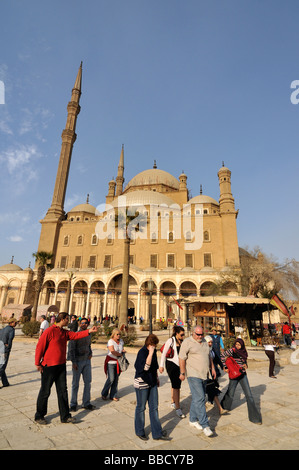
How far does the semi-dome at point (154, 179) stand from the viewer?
46.7 m

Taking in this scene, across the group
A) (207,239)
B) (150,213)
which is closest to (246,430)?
(207,239)

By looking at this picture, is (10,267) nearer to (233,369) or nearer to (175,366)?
(175,366)

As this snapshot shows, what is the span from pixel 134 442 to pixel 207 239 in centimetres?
3087

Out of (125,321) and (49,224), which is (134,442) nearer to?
(125,321)

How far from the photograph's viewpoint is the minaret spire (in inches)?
1517

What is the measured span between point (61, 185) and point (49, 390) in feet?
126

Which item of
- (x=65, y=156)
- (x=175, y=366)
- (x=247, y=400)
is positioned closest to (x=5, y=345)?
(x=175, y=366)

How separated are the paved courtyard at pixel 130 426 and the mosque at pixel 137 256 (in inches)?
804

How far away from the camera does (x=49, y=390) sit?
3.78m

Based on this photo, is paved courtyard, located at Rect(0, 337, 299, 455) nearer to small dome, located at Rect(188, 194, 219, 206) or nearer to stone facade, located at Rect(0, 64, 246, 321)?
stone facade, located at Rect(0, 64, 246, 321)

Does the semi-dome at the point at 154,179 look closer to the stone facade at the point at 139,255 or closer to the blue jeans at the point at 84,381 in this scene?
the stone facade at the point at 139,255

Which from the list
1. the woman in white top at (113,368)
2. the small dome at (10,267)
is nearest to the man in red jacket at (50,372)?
the woman in white top at (113,368)

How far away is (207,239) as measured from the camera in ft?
108

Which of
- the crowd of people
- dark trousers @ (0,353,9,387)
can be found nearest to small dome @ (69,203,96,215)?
dark trousers @ (0,353,9,387)
